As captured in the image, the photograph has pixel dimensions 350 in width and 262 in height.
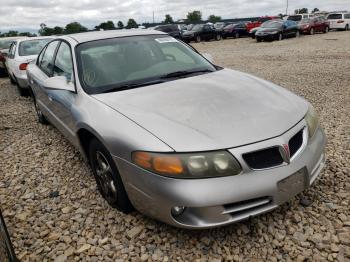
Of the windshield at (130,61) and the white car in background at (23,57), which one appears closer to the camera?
the windshield at (130,61)

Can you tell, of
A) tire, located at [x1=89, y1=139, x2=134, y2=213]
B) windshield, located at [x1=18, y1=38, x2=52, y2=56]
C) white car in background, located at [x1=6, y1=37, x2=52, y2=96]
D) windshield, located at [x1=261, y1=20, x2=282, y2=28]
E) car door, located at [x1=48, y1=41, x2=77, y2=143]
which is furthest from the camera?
windshield, located at [x1=261, y1=20, x2=282, y2=28]

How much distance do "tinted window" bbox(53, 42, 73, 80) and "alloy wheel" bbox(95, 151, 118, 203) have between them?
976 mm

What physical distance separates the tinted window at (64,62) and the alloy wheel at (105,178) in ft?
3.20

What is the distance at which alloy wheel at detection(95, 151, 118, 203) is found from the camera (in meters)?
2.64

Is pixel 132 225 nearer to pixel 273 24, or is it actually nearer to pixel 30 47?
pixel 30 47

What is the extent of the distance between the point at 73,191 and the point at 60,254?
0.90 meters

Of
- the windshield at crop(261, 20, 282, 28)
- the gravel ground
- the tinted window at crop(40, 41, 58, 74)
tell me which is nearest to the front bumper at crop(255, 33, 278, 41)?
the windshield at crop(261, 20, 282, 28)

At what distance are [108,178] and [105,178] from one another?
6 centimetres

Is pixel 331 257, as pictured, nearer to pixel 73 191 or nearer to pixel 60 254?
pixel 60 254

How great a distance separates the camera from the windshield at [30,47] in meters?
7.97

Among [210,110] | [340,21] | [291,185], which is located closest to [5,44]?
[210,110]

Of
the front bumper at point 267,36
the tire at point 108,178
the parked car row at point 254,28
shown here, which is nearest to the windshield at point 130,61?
the tire at point 108,178

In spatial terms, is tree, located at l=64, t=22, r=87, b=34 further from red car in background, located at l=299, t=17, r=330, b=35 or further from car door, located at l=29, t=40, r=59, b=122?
car door, located at l=29, t=40, r=59, b=122

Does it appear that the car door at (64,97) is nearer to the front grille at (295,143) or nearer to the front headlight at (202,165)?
the front headlight at (202,165)
